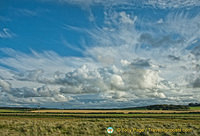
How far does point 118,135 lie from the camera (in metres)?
23.2

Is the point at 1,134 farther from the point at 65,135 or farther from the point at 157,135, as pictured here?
the point at 157,135

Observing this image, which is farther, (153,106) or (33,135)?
(153,106)

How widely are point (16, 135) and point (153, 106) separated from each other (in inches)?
7372

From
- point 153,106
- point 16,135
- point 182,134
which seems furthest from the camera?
point 153,106

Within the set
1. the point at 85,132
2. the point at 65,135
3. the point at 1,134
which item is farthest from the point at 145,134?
the point at 1,134

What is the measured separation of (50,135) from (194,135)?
1811cm

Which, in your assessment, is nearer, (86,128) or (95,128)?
(86,128)

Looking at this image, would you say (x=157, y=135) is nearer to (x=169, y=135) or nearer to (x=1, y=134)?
(x=169, y=135)

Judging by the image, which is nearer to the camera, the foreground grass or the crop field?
the foreground grass

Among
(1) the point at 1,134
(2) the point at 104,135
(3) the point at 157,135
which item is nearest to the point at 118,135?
(2) the point at 104,135

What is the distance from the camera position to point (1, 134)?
22.9m

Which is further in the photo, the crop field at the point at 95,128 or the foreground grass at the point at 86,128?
the crop field at the point at 95,128

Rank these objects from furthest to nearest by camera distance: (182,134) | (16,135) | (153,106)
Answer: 1. (153,106)
2. (182,134)
3. (16,135)

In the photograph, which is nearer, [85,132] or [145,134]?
[145,134]
